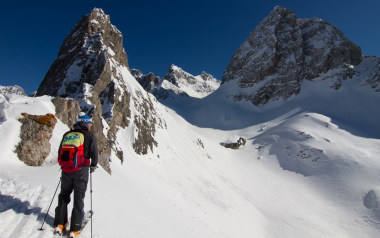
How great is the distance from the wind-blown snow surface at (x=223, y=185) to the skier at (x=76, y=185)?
1.21 ft

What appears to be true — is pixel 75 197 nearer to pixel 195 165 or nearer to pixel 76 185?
pixel 76 185

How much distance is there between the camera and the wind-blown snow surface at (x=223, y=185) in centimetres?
646

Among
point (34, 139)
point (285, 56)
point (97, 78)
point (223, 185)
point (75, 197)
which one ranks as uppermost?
point (285, 56)

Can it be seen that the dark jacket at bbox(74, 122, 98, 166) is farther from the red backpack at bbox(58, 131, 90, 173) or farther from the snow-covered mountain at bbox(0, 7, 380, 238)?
the snow-covered mountain at bbox(0, 7, 380, 238)

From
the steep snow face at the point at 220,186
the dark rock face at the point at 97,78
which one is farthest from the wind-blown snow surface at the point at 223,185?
the dark rock face at the point at 97,78

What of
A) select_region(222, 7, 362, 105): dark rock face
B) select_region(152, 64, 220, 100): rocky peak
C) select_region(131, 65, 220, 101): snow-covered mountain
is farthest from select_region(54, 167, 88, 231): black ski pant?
select_region(131, 65, 220, 101): snow-covered mountain

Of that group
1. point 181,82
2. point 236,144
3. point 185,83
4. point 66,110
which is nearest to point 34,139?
point 66,110

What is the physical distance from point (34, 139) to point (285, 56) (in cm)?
9855

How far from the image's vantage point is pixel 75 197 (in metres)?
5.15

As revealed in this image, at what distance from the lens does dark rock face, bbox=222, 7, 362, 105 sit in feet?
275

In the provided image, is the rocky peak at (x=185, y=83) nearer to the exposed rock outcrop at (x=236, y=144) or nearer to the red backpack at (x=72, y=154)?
the exposed rock outcrop at (x=236, y=144)

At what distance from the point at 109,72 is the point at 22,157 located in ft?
85.2

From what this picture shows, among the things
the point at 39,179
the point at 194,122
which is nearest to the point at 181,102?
the point at 194,122

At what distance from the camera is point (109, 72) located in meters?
32.0
